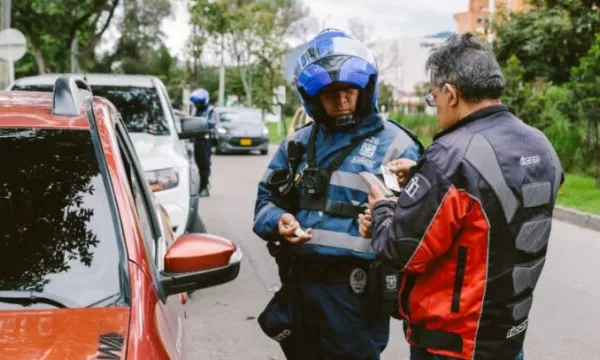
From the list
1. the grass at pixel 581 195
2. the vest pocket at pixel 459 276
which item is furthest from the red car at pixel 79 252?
the grass at pixel 581 195

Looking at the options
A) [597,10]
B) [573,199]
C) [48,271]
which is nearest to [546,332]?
[48,271]

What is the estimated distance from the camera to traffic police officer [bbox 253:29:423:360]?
9.90ft

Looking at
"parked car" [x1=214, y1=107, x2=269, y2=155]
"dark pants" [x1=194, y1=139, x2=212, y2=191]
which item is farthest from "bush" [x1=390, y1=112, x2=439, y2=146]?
"dark pants" [x1=194, y1=139, x2=212, y2=191]

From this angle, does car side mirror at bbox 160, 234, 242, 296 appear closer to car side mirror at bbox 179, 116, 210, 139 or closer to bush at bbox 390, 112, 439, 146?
car side mirror at bbox 179, 116, 210, 139

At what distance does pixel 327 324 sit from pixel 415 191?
0.77 metres

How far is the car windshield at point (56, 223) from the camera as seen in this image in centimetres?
245

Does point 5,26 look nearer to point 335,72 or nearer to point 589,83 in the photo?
point 589,83

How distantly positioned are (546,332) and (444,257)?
3.86 m

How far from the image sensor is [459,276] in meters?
2.52

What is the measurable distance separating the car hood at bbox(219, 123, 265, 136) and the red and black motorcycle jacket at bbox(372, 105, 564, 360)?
25051 mm

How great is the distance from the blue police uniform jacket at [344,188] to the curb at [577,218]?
8.89 metres

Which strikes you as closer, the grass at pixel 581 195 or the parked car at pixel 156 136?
the parked car at pixel 156 136

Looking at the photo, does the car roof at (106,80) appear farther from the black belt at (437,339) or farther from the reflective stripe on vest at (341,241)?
the black belt at (437,339)

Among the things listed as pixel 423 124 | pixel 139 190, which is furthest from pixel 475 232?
pixel 423 124
